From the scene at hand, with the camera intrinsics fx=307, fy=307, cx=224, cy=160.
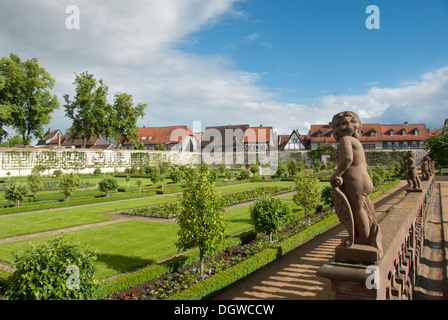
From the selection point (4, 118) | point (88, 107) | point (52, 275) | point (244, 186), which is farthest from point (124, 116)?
point (52, 275)

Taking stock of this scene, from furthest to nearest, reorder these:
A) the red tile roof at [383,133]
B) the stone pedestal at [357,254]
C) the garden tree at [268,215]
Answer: the red tile roof at [383,133] → the garden tree at [268,215] → the stone pedestal at [357,254]

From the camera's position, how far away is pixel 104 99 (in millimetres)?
49656

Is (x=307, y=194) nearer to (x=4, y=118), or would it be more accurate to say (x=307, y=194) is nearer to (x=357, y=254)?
(x=357, y=254)

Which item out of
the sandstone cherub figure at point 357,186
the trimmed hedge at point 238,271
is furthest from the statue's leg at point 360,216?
the trimmed hedge at point 238,271

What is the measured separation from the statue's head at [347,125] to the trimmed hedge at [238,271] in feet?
16.9

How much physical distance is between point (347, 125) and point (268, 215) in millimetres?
8358

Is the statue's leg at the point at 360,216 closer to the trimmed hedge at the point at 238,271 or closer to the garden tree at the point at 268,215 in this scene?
the trimmed hedge at the point at 238,271

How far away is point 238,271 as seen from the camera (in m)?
8.84

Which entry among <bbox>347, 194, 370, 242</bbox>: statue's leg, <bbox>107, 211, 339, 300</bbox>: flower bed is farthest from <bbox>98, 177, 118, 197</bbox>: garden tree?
<bbox>347, 194, 370, 242</bbox>: statue's leg

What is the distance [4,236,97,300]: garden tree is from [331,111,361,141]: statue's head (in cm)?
477

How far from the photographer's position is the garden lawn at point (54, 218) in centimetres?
1507

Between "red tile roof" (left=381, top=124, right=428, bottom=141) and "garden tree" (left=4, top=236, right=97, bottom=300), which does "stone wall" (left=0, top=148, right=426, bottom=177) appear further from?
"garden tree" (left=4, top=236, right=97, bottom=300)

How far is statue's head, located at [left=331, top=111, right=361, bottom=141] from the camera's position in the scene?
4285 mm
